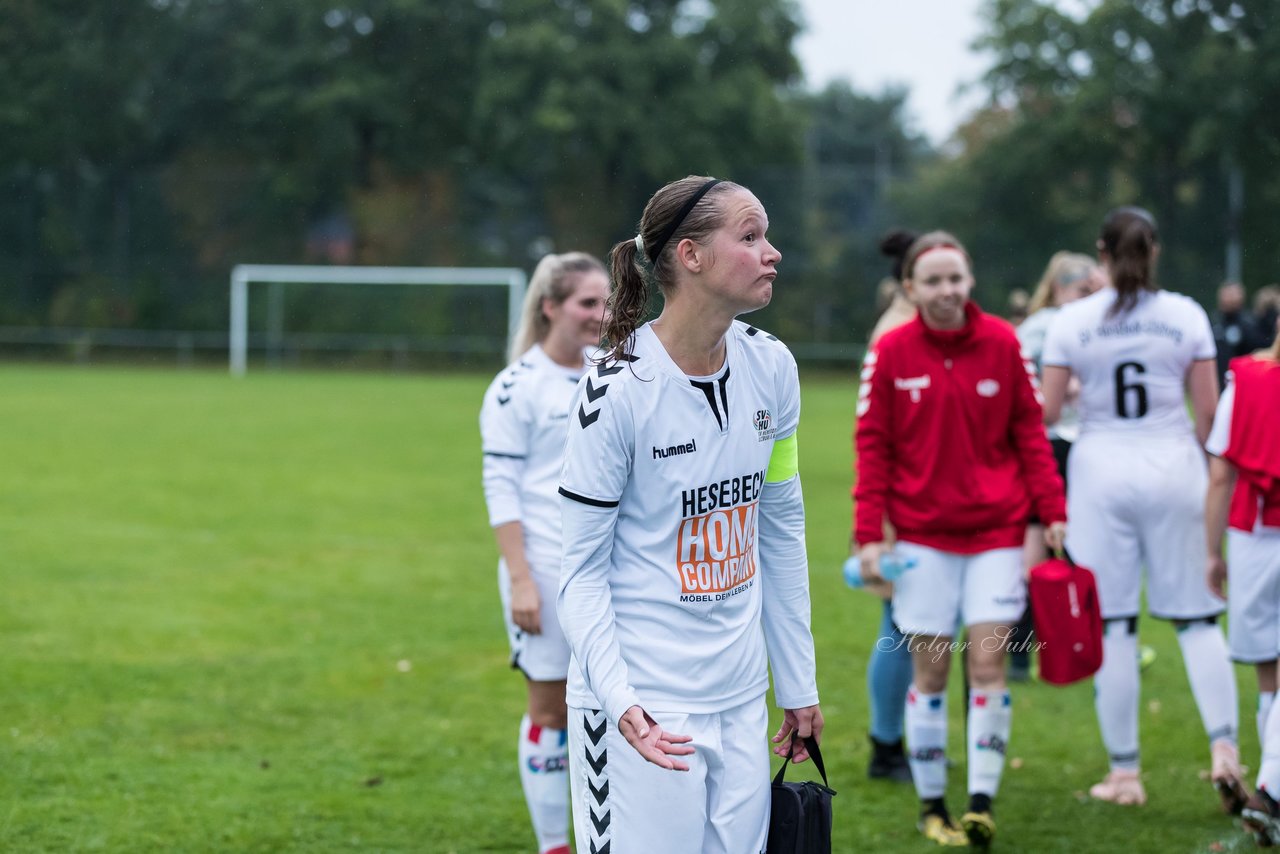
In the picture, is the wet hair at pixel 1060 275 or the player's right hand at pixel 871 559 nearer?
the player's right hand at pixel 871 559

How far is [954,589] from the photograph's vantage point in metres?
5.12

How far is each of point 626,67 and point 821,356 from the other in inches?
448

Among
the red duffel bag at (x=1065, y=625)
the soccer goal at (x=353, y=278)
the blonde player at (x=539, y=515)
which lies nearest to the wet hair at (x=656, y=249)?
the blonde player at (x=539, y=515)

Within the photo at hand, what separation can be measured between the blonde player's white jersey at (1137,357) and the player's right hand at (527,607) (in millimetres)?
2341

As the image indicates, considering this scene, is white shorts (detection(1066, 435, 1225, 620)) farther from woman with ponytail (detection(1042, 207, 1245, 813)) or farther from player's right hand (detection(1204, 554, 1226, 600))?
player's right hand (detection(1204, 554, 1226, 600))

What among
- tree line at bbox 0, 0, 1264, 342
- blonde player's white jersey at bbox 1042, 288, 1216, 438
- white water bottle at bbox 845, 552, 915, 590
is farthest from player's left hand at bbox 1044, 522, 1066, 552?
tree line at bbox 0, 0, 1264, 342

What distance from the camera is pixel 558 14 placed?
42625 mm

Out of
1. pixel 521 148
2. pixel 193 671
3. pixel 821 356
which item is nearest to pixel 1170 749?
pixel 193 671

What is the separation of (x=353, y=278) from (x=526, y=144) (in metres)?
6.75

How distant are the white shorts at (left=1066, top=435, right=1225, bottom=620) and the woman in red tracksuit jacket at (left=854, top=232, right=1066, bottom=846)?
53 centimetres

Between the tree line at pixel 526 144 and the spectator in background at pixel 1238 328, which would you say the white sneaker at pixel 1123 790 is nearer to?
the spectator in background at pixel 1238 328

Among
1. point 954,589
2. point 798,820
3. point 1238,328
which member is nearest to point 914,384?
point 954,589

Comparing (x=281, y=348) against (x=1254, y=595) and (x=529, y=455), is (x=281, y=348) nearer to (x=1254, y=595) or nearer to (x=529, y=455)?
(x=529, y=455)

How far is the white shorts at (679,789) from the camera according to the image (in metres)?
3.01
